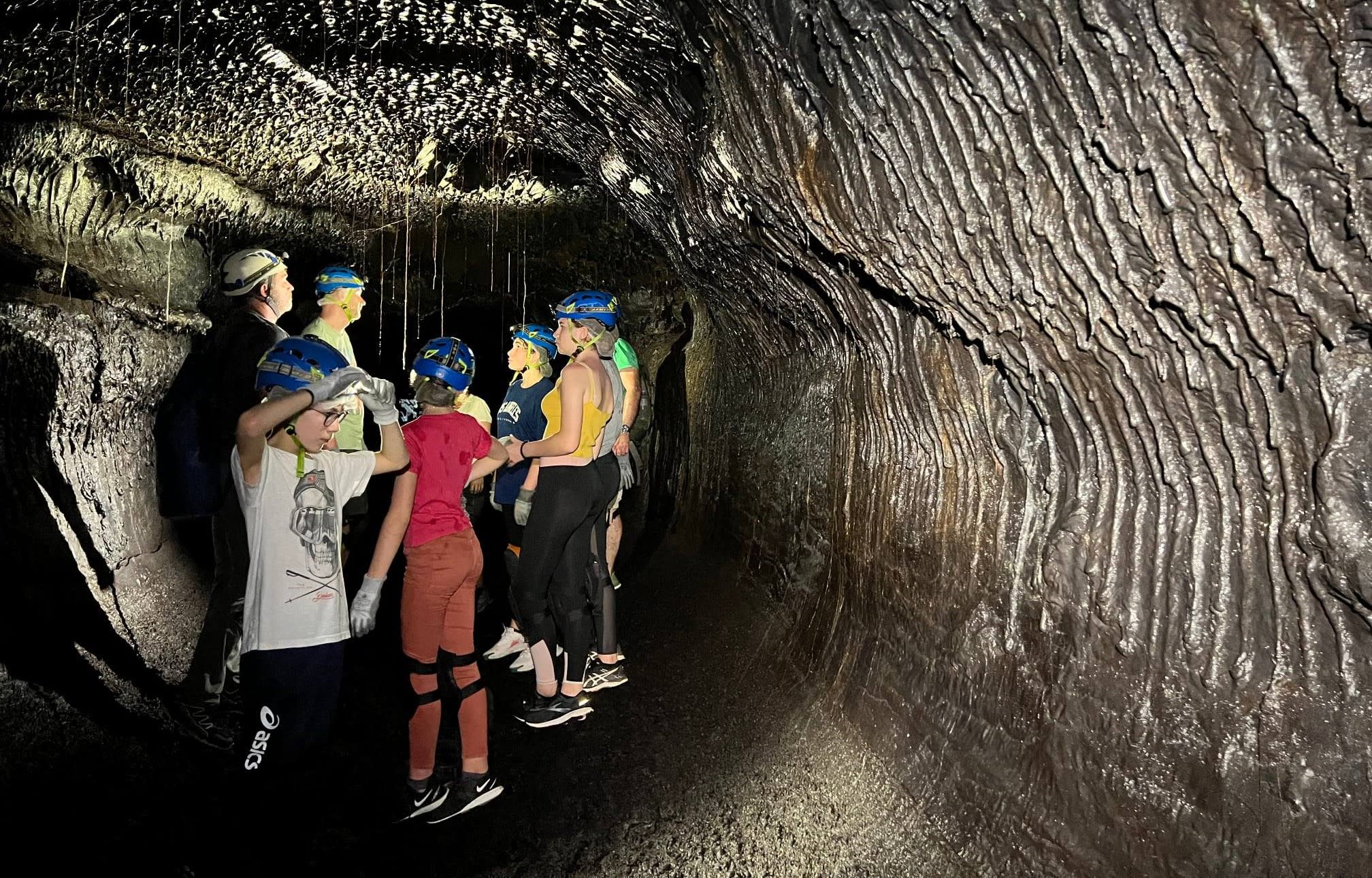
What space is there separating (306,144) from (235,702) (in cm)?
407

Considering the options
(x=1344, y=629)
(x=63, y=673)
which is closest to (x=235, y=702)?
(x=63, y=673)

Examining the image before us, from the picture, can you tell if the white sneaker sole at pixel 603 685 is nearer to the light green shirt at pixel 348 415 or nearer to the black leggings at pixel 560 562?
the black leggings at pixel 560 562

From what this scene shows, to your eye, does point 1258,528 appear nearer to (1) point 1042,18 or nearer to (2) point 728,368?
(1) point 1042,18

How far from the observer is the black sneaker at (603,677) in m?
4.96

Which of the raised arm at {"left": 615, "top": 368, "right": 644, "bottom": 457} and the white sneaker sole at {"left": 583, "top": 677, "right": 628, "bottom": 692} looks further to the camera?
the raised arm at {"left": 615, "top": 368, "right": 644, "bottom": 457}

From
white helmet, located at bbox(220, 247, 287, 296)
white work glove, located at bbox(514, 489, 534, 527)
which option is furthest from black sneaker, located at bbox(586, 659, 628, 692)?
white helmet, located at bbox(220, 247, 287, 296)

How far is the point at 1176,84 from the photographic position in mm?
1851

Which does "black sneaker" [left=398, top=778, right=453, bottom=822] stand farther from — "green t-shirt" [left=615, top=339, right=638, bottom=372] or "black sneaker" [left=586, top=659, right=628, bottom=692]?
"green t-shirt" [left=615, top=339, right=638, bottom=372]

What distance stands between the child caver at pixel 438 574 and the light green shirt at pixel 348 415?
0.90 meters

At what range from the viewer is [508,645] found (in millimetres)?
5648

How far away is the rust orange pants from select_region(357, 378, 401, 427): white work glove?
0.52m

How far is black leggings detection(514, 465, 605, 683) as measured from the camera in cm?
428

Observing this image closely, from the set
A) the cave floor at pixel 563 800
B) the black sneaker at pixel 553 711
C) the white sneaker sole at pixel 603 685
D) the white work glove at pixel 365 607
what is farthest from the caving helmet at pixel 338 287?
the white sneaker sole at pixel 603 685

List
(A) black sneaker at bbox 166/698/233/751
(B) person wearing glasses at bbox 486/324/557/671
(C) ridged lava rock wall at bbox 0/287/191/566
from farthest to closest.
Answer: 1. (C) ridged lava rock wall at bbox 0/287/191/566
2. (B) person wearing glasses at bbox 486/324/557/671
3. (A) black sneaker at bbox 166/698/233/751
